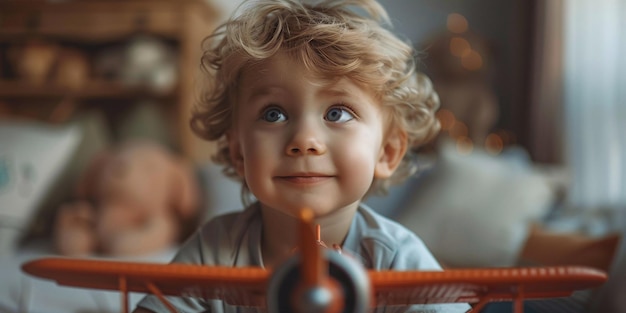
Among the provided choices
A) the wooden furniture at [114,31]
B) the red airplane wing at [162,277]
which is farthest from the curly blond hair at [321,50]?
the wooden furniture at [114,31]

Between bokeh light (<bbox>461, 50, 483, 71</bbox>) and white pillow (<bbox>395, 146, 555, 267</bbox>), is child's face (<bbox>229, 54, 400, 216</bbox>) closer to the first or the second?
white pillow (<bbox>395, 146, 555, 267</bbox>)

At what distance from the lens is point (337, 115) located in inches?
25.5

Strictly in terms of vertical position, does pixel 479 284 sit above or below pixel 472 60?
below

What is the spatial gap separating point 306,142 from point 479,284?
0.76ft

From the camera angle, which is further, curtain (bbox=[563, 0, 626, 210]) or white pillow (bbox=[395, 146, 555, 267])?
curtain (bbox=[563, 0, 626, 210])

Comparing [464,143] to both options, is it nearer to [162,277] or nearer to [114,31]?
[114,31]

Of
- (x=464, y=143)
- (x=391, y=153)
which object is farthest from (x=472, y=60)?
(x=391, y=153)

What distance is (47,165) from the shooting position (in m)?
1.70

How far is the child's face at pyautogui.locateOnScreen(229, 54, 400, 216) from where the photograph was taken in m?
0.63

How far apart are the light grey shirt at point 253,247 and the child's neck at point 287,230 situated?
1 centimetres

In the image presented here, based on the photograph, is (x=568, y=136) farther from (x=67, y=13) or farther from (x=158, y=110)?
(x=67, y=13)

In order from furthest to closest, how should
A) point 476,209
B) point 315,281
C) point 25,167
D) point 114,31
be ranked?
point 114,31 < point 25,167 < point 476,209 < point 315,281

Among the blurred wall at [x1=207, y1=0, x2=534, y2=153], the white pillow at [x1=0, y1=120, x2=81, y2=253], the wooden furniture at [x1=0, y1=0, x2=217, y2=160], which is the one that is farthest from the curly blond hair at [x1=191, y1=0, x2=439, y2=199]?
the blurred wall at [x1=207, y1=0, x2=534, y2=153]

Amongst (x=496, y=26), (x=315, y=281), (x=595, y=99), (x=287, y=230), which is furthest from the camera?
(x=496, y=26)
